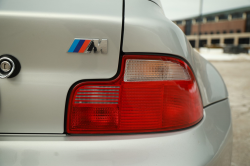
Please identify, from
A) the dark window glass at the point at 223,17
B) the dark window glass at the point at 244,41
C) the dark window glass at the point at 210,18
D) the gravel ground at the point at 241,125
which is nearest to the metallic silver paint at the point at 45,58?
the gravel ground at the point at 241,125

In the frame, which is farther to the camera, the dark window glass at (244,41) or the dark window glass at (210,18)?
the dark window glass at (210,18)

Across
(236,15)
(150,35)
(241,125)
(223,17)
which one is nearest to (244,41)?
(236,15)

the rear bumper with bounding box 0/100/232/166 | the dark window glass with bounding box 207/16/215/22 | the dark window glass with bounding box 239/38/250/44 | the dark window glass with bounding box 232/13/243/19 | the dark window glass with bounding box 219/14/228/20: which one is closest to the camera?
the rear bumper with bounding box 0/100/232/166

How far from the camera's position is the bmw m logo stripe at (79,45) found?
0.78 m

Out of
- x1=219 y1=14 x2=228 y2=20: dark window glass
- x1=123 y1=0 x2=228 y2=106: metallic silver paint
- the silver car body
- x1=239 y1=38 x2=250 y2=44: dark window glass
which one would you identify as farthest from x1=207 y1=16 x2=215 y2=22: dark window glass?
the silver car body

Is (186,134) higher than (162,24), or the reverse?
(162,24)

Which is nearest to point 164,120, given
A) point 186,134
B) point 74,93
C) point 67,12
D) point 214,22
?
point 186,134

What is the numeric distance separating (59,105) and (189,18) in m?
69.1

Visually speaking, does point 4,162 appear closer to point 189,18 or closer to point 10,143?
point 10,143

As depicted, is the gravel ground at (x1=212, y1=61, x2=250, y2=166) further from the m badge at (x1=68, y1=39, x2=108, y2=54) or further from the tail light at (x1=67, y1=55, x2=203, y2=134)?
the m badge at (x1=68, y1=39, x2=108, y2=54)

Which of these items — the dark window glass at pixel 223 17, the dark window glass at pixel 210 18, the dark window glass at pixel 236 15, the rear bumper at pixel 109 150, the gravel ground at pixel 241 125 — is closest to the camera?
the rear bumper at pixel 109 150

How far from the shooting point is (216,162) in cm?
90

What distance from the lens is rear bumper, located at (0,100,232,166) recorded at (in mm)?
756

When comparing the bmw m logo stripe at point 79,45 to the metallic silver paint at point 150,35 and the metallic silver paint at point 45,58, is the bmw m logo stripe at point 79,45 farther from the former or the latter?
the metallic silver paint at point 150,35
